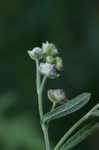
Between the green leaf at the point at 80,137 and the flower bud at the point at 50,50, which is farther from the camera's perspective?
the flower bud at the point at 50,50

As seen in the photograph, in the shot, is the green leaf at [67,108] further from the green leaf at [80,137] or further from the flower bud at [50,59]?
the flower bud at [50,59]

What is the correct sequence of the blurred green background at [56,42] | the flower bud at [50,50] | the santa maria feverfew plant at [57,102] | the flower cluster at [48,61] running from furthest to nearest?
the blurred green background at [56,42], the flower bud at [50,50], the flower cluster at [48,61], the santa maria feverfew plant at [57,102]

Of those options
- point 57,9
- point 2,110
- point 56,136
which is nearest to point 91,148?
point 56,136

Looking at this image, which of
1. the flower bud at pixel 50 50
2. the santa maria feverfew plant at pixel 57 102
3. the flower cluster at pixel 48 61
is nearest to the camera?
the santa maria feverfew plant at pixel 57 102

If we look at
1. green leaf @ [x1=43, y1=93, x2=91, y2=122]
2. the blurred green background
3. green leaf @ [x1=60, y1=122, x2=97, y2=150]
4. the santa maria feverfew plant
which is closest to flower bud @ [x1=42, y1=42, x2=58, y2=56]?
the santa maria feverfew plant

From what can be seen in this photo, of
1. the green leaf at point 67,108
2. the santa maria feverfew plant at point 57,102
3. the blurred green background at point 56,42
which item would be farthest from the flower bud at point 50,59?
the blurred green background at point 56,42

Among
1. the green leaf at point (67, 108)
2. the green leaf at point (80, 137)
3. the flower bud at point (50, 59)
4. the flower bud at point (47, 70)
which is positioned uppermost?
the flower bud at point (50, 59)

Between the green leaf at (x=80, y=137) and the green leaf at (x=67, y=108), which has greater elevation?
the green leaf at (x=67, y=108)

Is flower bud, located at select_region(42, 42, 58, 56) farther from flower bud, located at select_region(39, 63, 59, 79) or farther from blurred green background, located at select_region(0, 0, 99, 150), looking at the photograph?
blurred green background, located at select_region(0, 0, 99, 150)

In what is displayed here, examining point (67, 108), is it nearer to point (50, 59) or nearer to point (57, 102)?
point (57, 102)
